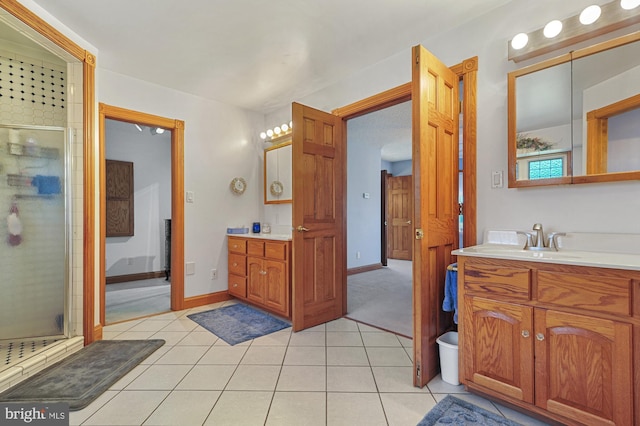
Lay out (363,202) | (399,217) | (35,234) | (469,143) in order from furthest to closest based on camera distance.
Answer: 1. (399,217)
2. (363,202)
3. (35,234)
4. (469,143)

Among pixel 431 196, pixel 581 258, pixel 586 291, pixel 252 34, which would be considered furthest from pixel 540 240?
pixel 252 34

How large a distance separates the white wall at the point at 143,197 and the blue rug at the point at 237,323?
2.34m

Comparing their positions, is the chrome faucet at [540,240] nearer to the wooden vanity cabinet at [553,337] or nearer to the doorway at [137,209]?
the wooden vanity cabinet at [553,337]

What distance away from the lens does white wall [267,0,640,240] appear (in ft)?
5.26

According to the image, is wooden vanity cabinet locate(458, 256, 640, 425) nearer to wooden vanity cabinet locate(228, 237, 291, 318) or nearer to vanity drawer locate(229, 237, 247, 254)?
wooden vanity cabinet locate(228, 237, 291, 318)

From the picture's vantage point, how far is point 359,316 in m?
3.09

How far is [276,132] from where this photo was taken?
12.3ft

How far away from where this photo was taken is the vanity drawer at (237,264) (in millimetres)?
3432

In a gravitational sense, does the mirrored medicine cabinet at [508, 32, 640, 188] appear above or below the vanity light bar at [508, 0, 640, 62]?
below

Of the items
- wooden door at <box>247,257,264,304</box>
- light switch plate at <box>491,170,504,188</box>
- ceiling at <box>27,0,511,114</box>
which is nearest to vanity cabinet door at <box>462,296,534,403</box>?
light switch plate at <box>491,170,504,188</box>

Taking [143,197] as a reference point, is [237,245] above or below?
below

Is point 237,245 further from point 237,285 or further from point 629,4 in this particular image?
point 629,4

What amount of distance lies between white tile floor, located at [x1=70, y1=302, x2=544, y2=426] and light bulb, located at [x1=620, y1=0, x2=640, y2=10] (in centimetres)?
222

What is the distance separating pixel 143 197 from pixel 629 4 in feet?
18.9
